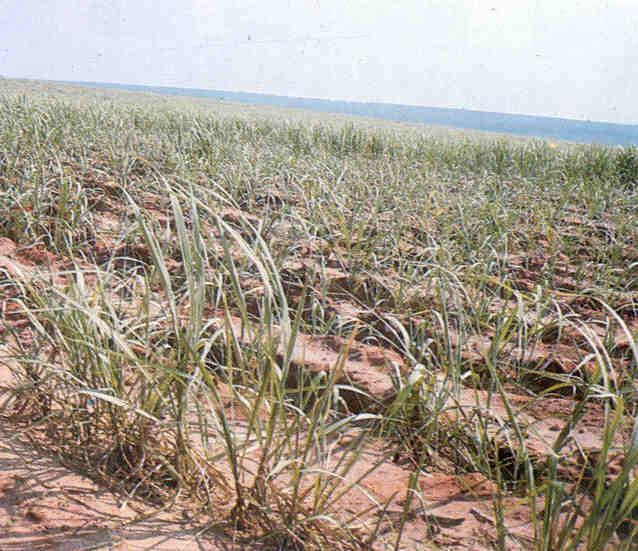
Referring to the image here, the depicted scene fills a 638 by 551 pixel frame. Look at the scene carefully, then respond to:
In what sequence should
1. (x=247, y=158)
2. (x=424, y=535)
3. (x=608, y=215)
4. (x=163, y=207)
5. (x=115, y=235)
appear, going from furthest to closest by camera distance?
(x=247, y=158) → (x=608, y=215) → (x=163, y=207) → (x=115, y=235) → (x=424, y=535)

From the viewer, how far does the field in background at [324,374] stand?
995 mm

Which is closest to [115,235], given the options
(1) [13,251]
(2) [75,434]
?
(1) [13,251]

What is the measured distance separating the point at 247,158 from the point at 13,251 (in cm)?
214

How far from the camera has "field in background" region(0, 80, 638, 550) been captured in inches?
39.2

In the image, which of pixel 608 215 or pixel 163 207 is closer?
pixel 163 207

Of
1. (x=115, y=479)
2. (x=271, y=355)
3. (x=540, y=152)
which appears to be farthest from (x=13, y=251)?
(x=540, y=152)

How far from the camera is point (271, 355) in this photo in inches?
39.5

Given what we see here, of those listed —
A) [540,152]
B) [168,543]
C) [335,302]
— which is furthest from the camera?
[540,152]

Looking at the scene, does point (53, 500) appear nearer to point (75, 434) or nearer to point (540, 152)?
point (75, 434)

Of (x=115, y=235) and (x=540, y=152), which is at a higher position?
(x=540, y=152)

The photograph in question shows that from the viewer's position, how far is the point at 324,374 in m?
1.10

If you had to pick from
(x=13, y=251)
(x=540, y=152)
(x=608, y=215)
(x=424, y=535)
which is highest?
(x=540, y=152)

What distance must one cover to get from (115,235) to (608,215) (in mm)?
3001

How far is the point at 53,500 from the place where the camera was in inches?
38.9
